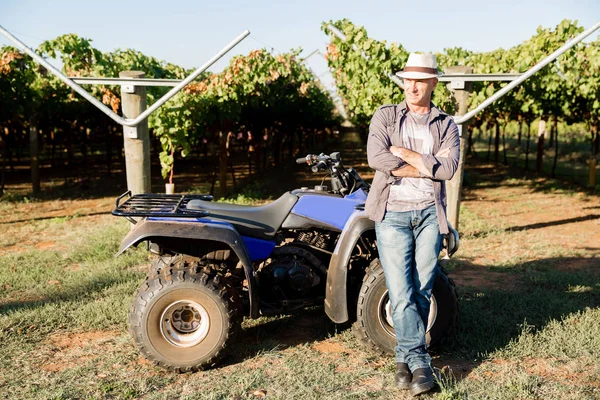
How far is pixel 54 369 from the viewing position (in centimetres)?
360

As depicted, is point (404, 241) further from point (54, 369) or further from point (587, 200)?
point (587, 200)

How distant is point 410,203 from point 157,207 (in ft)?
5.18

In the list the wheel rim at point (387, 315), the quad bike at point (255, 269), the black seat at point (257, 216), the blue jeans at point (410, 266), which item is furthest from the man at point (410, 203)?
the black seat at point (257, 216)

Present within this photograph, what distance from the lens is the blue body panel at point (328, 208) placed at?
381 cm

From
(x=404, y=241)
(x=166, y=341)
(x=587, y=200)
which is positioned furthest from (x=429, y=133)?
(x=587, y=200)

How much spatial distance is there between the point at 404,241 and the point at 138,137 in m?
4.32

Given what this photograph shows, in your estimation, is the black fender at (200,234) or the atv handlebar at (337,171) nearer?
the black fender at (200,234)

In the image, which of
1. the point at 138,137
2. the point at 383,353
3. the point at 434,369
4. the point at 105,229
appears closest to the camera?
the point at 434,369

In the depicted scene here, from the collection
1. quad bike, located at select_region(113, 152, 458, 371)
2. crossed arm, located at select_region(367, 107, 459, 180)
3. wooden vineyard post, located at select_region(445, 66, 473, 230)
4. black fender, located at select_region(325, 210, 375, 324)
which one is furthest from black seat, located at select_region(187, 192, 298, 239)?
wooden vineyard post, located at select_region(445, 66, 473, 230)

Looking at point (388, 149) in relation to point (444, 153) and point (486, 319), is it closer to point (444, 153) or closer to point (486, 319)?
point (444, 153)

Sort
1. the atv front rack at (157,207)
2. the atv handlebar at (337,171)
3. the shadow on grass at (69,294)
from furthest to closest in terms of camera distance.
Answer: the shadow on grass at (69,294) → the atv handlebar at (337,171) → the atv front rack at (157,207)

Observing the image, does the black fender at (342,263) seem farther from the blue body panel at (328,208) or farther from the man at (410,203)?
the man at (410,203)

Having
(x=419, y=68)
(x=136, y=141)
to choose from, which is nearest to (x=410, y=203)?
(x=419, y=68)

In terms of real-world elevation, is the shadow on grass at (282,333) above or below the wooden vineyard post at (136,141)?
below
